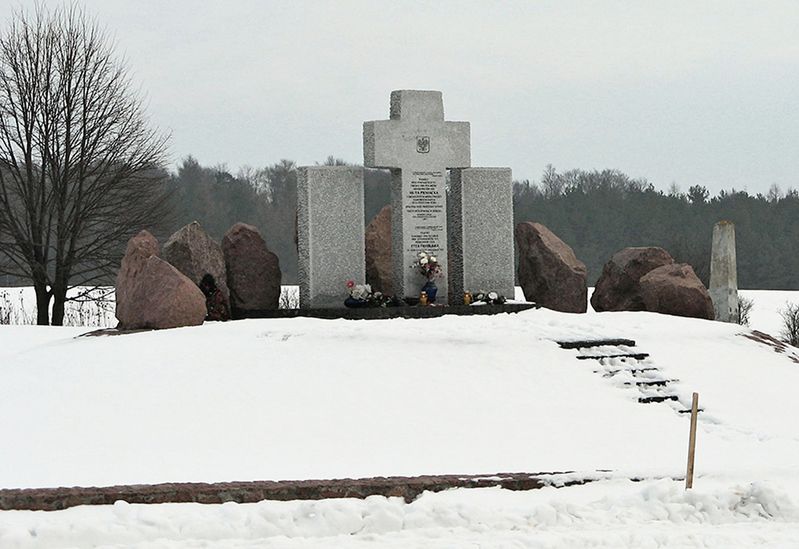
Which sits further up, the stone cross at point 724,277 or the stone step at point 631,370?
the stone cross at point 724,277

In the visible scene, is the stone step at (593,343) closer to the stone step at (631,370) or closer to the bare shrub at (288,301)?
the stone step at (631,370)

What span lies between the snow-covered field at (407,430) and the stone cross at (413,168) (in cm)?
264

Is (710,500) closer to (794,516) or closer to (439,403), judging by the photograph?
(794,516)

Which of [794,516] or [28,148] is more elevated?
[28,148]

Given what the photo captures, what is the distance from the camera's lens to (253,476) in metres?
8.12

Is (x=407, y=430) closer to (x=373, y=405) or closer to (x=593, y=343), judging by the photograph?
(x=373, y=405)

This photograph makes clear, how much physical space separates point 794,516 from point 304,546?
3.42 meters

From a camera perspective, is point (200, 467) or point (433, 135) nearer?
point (200, 467)

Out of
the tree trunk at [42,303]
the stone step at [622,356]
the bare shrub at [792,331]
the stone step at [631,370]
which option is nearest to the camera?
the stone step at [631,370]

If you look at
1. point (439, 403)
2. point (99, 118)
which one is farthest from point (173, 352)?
point (99, 118)

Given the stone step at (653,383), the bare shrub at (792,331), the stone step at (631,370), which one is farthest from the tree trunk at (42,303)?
the bare shrub at (792,331)

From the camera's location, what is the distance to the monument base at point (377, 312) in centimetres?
1482

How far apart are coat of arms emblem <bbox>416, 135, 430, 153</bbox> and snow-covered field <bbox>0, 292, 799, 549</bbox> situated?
342 centimetres

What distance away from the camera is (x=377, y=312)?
14875 millimetres
